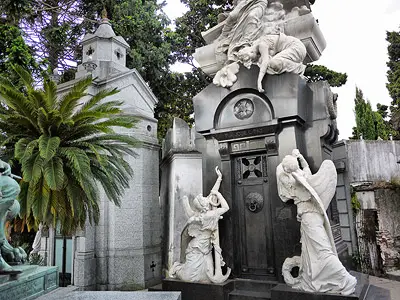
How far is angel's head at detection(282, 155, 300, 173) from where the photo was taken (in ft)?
15.1

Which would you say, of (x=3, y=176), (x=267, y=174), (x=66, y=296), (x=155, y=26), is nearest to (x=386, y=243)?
(x=267, y=174)

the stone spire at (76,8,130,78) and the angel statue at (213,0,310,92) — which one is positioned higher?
the stone spire at (76,8,130,78)

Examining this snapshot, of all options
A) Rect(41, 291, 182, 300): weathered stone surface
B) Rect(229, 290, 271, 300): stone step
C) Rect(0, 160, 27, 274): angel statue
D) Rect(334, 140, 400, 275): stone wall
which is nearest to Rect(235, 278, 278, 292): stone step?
Rect(229, 290, 271, 300): stone step

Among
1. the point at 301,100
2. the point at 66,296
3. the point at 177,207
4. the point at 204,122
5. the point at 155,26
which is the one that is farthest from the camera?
the point at 155,26

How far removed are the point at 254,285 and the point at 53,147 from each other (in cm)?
392

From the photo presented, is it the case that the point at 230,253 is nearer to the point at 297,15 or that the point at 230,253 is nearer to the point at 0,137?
the point at 0,137

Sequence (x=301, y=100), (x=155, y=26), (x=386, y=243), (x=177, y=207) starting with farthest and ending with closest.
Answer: (x=155, y=26)
(x=386, y=243)
(x=177, y=207)
(x=301, y=100)

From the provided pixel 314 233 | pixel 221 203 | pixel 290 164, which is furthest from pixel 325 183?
pixel 221 203

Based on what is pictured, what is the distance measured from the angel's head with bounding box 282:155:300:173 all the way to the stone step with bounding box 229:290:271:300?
79.5 inches

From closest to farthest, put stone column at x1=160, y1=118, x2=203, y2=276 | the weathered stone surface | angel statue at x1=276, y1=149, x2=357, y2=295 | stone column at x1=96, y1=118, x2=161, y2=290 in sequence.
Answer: the weathered stone surface
angel statue at x1=276, y1=149, x2=357, y2=295
stone column at x1=160, y1=118, x2=203, y2=276
stone column at x1=96, y1=118, x2=161, y2=290

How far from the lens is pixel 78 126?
529 cm

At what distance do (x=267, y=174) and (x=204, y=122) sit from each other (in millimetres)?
1644

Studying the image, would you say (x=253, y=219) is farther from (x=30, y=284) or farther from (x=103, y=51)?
(x=103, y=51)

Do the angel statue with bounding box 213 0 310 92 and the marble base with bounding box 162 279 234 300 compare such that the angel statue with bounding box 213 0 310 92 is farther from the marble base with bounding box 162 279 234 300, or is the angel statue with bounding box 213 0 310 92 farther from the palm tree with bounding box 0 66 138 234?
the marble base with bounding box 162 279 234 300
